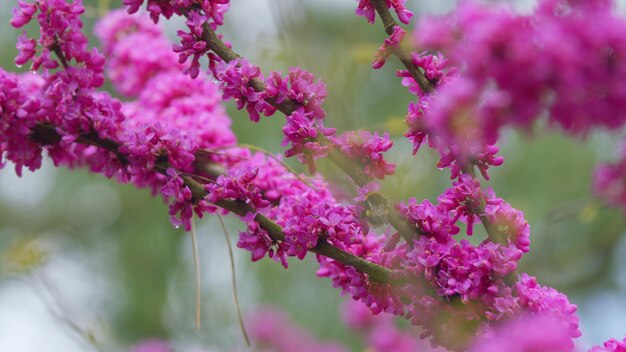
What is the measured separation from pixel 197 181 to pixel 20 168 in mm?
317

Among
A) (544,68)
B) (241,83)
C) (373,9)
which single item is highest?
(373,9)

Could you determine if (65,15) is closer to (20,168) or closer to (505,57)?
(20,168)

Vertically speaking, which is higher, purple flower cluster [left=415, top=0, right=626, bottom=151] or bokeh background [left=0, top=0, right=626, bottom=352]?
bokeh background [left=0, top=0, right=626, bottom=352]

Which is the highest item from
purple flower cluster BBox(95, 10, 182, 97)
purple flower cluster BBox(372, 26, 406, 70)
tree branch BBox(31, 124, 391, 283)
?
purple flower cluster BBox(95, 10, 182, 97)

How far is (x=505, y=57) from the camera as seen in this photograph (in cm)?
76

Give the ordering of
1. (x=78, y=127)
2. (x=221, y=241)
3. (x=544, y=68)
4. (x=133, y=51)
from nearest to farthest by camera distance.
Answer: (x=544, y=68) → (x=78, y=127) → (x=133, y=51) → (x=221, y=241)

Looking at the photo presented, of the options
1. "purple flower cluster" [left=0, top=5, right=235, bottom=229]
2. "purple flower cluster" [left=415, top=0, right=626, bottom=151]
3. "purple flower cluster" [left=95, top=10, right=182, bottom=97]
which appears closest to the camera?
"purple flower cluster" [left=415, top=0, right=626, bottom=151]

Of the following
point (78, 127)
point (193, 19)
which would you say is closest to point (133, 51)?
point (78, 127)

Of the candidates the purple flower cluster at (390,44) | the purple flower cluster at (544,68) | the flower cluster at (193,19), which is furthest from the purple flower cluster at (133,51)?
the purple flower cluster at (544,68)

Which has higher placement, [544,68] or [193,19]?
[193,19]

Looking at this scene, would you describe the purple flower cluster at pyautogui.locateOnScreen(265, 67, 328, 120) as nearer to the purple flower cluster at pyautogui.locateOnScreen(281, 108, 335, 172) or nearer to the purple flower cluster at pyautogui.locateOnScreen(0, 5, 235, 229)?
the purple flower cluster at pyautogui.locateOnScreen(281, 108, 335, 172)

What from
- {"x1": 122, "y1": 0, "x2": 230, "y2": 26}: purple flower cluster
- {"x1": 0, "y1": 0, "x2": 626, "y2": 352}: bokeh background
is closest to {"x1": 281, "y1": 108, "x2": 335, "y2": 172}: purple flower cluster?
{"x1": 122, "y1": 0, "x2": 230, "y2": 26}: purple flower cluster

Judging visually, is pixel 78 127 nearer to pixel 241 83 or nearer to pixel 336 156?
pixel 241 83

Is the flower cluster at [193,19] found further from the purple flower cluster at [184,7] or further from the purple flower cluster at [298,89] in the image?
the purple flower cluster at [298,89]
